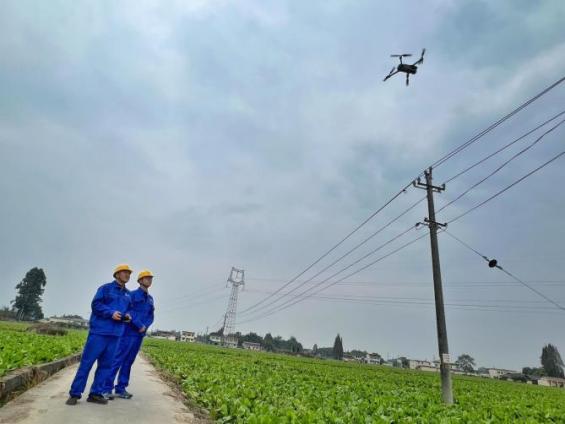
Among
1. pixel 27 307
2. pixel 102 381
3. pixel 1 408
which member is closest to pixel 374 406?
pixel 102 381

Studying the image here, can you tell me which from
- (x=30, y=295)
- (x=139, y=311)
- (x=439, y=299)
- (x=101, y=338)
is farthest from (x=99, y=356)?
(x=30, y=295)

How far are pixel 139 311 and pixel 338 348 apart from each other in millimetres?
148776

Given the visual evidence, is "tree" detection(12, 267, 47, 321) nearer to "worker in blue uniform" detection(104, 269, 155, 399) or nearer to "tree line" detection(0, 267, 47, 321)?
"tree line" detection(0, 267, 47, 321)

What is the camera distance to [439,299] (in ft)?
49.6

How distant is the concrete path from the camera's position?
15.7 feet

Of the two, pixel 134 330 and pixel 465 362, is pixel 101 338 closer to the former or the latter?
pixel 134 330

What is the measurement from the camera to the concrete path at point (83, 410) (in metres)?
4.79

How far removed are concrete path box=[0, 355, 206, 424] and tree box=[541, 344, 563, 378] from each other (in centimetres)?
15413

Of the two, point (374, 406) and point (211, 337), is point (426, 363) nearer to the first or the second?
point (211, 337)

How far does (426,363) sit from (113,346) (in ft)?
541

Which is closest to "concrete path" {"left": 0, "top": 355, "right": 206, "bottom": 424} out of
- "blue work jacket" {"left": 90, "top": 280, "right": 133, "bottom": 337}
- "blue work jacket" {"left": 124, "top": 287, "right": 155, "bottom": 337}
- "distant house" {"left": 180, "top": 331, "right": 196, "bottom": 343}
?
"blue work jacket" {"left": 90, "top": 280, "right": 133, "bottom": 337}

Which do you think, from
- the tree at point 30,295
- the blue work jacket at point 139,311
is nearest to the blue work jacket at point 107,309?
the blue work jacket at point 139,311

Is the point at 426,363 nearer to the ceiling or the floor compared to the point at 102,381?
nearer to the ceiling

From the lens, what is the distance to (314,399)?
9.35m
